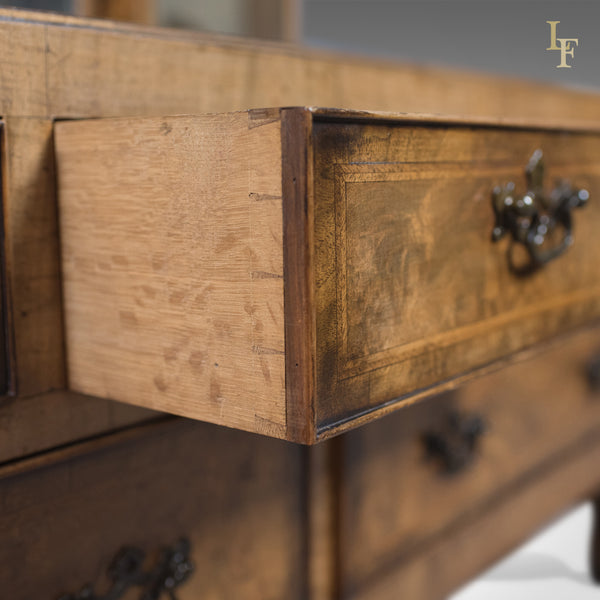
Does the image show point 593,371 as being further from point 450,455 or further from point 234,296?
A: point 234,296

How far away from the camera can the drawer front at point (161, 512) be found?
0.51 metres

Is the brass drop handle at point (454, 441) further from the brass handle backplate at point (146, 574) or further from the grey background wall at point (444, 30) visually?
the grey background wall at point (444, 30)

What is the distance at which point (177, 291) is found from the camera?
1.41 ft


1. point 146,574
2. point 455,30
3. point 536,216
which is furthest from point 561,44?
point 455,30

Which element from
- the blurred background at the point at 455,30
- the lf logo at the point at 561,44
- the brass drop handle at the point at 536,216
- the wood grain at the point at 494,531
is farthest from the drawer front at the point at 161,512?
the blurred background at the point at 455,30

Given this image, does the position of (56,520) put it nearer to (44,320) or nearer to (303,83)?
(44,320)

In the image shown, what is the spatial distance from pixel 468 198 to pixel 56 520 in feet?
1.12

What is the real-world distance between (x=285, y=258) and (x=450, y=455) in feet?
1.62

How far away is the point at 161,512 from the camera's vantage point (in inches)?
22.9

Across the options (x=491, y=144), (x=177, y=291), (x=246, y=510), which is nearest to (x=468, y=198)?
(x=491, y=144)

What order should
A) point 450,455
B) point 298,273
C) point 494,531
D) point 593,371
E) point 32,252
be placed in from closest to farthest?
point 298,273
point 32,252
point 450,455
point 494,531
point 593,371

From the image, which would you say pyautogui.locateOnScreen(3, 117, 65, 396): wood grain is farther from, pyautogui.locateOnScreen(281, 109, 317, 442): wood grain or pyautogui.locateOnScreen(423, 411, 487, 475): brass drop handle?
pyautogui.locateOnScreen(423, 411, 487, 475): brass drop handle

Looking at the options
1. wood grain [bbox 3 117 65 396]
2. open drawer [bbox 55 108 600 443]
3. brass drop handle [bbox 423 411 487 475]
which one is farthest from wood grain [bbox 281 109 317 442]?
brass drop handle [bbox 423 411 487 475]

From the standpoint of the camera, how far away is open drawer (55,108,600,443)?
39 centimetres
